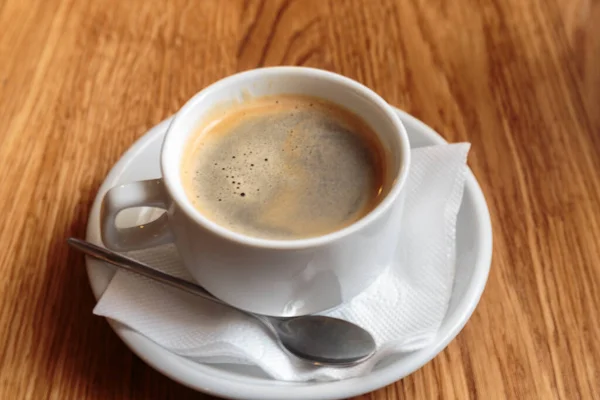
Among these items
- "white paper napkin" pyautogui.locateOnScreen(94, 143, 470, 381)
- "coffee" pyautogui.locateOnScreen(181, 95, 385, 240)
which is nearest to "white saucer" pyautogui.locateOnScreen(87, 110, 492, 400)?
"white paper napkin" pyautogui.locateOnScreen(94, 143, 470, 381)

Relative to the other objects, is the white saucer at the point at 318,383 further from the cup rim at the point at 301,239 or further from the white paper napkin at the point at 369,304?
the cup rim at the point at 301,239

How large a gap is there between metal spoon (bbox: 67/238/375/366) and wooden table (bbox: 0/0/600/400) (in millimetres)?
75

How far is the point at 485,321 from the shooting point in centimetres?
67

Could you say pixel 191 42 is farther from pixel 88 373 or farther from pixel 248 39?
pixel 88 373

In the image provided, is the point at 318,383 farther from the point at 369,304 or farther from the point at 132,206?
the point at 132,206

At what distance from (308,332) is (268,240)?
118 mm

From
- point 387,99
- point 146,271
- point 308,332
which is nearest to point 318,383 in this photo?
point 308,332

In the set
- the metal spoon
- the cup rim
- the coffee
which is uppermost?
the cup rim

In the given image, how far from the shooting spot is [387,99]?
34.9 inches

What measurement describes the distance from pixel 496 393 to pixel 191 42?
66 cm

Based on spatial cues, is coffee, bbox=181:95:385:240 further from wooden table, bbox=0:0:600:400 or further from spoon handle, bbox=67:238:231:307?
wooden table, bbox=0:0:600:400

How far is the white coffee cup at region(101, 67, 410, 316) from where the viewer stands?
52cm

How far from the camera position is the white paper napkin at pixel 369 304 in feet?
1.87

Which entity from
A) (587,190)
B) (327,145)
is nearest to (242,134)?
(327,145)
